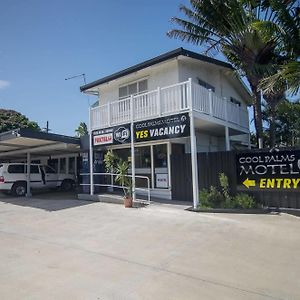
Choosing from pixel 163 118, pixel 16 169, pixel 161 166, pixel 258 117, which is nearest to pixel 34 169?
pixel 16 169

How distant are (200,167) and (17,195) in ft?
38.1

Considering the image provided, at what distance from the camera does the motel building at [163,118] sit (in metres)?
12.6

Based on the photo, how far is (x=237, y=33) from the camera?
1426 centimetres

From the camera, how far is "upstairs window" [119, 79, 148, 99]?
16.0 meters

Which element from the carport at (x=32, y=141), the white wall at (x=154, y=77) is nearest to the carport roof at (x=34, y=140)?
the carport at (x=32, y=141)

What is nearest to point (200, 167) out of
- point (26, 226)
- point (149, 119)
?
point (149, 119)

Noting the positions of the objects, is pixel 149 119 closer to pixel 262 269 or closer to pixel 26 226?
pixel 26 226

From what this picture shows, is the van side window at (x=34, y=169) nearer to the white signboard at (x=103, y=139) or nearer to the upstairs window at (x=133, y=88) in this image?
the white signboard at (x=103, y=139)

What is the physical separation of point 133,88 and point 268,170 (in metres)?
8.17

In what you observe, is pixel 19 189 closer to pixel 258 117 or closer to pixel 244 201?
pixel 244 201

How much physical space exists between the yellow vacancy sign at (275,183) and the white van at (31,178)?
13232 mm

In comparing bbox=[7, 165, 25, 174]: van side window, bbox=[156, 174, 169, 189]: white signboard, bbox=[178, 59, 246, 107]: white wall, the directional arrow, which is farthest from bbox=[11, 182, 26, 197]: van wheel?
the directional arrow

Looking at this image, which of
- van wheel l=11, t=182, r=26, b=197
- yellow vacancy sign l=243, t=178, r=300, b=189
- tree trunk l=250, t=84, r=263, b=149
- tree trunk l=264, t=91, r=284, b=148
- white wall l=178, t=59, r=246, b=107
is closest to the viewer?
yellow vacancy sign l=243, t=178, r=300, b=189

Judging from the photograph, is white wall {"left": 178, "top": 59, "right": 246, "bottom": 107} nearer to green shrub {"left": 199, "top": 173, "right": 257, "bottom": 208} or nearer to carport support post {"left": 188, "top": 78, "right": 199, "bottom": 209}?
carport support post {"left": 188, "top": 78, "right": 199, "bottom": 209}
